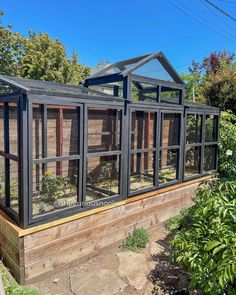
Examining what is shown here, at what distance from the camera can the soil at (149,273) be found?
8.06 ft

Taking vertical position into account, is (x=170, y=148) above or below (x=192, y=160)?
Result: above

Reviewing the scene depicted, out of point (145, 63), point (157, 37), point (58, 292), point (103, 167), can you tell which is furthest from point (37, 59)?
point (58, 292)

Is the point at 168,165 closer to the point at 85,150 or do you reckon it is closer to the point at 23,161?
the point at 85,150

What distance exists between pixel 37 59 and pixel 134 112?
28.1 feet

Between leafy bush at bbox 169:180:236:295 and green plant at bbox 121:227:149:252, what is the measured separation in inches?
48.3

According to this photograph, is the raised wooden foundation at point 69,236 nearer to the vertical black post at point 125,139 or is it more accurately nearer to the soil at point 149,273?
the soil at point 149,273

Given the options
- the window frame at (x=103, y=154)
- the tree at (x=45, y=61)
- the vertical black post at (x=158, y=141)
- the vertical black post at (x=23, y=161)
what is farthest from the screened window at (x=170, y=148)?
the tree at (x=45, y=61)

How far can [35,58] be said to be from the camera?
10430 mm

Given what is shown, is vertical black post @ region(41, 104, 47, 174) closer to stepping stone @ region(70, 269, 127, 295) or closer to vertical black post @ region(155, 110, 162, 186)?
stepping stone @ region(70, 269, 127, 295)

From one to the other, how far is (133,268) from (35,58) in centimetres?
995

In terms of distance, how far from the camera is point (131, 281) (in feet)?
8.52

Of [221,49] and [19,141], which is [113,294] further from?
[221,49]

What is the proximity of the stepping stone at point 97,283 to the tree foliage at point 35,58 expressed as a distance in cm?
944

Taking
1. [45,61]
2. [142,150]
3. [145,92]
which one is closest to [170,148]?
[142,150]
